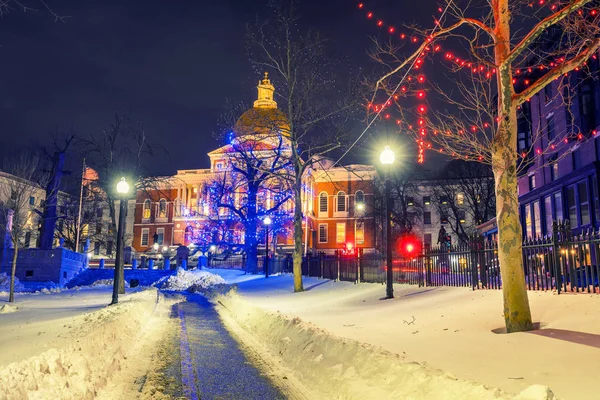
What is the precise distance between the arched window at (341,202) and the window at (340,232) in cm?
229

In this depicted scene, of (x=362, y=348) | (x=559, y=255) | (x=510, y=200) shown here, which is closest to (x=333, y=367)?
(x=362, y=348)

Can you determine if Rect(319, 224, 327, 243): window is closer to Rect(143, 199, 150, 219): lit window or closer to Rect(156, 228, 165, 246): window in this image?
Rect(156, 228, 165, 246): window

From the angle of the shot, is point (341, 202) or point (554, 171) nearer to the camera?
point (554, 171)

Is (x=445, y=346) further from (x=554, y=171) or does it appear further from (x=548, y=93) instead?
(x=548, y=93)

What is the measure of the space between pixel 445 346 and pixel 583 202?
18.4 meters

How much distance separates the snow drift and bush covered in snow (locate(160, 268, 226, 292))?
1000 inches

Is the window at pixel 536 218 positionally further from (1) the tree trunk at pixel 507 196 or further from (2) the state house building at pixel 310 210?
(2) the state house building at pixel 310 210

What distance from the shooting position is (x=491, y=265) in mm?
13906

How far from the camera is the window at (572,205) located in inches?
919

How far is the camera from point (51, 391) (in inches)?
198

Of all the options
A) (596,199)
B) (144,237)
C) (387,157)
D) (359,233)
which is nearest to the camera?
(387,157)

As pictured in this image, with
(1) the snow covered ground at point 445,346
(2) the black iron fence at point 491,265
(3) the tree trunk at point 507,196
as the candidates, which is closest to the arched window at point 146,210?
(2) the black iron fence at point 491,265

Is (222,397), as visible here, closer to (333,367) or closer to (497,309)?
(333,367)

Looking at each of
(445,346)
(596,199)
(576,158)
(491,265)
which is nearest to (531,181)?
(576,158)
